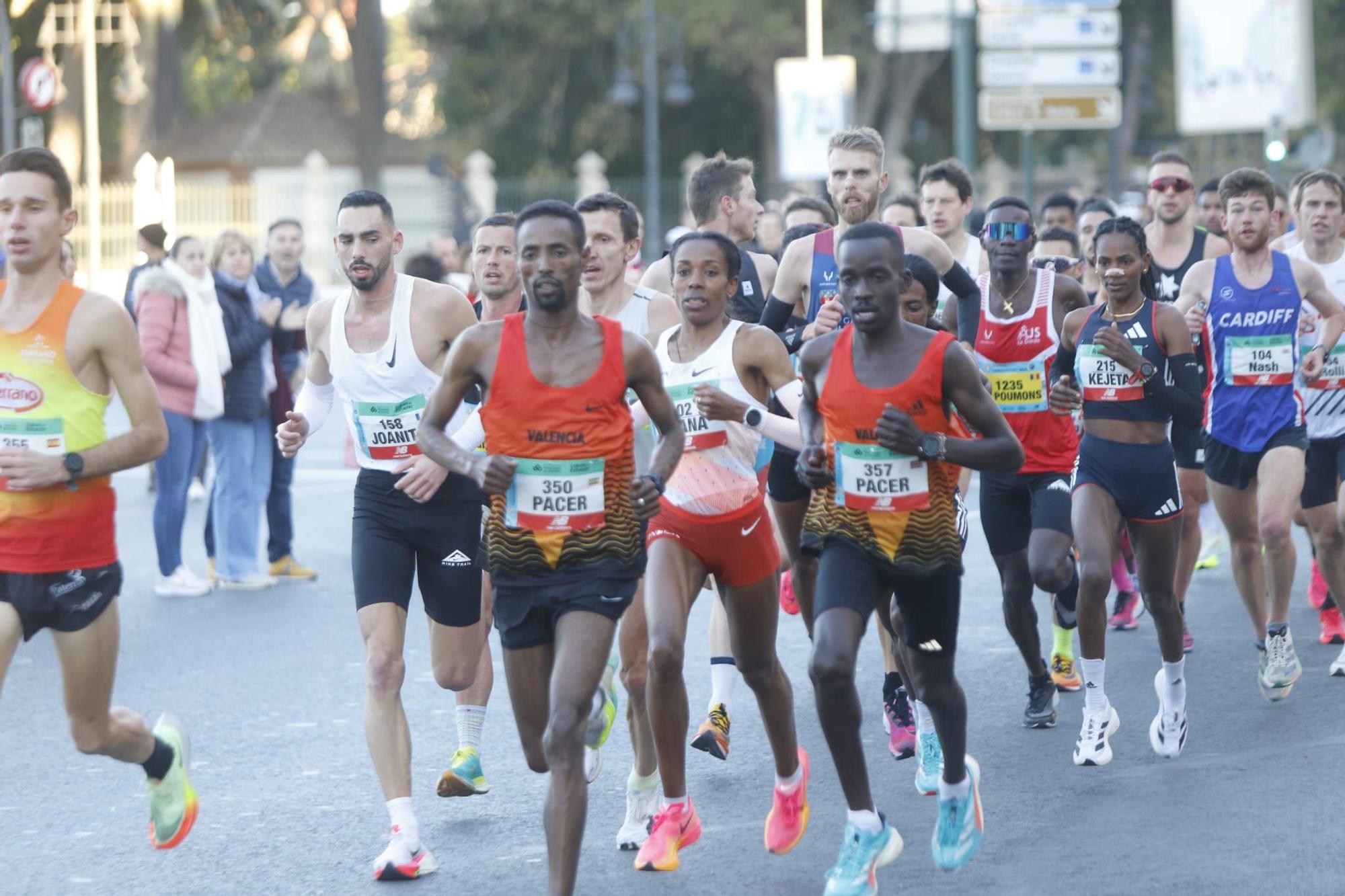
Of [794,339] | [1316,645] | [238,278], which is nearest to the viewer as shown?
[794,339]

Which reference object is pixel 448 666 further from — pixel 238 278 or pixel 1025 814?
pixel 238 278

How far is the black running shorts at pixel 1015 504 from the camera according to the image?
7977 millimetres

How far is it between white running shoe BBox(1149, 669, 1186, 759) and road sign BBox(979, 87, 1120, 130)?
1792 centimetres

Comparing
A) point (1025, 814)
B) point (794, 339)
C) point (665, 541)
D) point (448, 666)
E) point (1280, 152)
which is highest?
point (1280, 152)

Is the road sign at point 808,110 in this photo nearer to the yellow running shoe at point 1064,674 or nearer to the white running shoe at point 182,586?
the white running shoe at point 182,586

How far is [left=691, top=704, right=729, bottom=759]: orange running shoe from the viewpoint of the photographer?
748 centimetres

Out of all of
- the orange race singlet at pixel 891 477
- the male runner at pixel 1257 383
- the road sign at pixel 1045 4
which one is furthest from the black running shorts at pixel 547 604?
the road sign at pixel 1045 4

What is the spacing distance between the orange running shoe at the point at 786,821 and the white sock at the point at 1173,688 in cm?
188

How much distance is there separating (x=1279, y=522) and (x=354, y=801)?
13.7ft

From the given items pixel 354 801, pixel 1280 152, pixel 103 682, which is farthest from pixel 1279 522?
pixel 1280 152

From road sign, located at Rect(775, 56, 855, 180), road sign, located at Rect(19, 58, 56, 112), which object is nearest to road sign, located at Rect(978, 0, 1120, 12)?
road sign, located at Rect(775, 56, 855, 180)

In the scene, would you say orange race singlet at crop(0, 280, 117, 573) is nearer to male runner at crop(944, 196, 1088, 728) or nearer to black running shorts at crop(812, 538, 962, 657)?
black running shorts at crop(812, 538, 962, 657)

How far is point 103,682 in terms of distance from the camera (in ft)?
19.4

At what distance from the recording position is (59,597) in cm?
581
